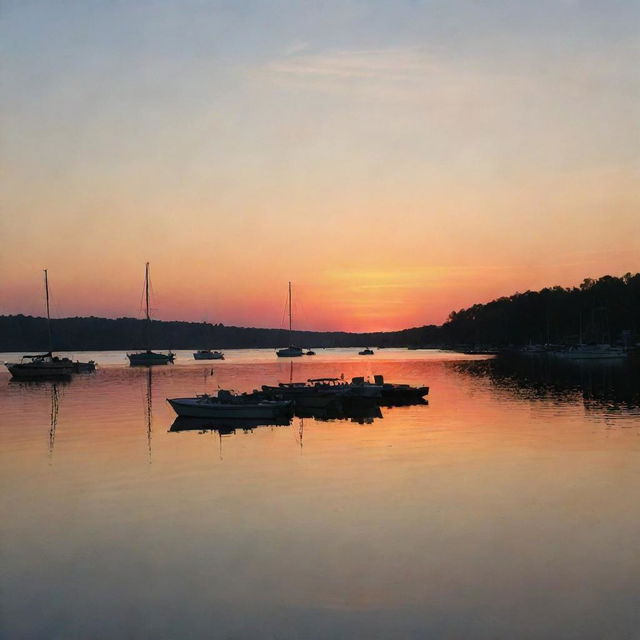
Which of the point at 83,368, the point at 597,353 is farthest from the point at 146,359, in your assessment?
the point at 597,353

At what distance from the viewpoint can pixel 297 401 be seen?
65312 millimetres

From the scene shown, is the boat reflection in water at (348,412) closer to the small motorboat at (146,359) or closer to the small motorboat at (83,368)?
the small motorboat at (83,368)

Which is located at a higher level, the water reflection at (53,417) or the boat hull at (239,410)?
the boat hull at (239,410)

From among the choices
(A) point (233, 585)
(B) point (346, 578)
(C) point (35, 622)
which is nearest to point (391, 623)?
(B) point (346, 578)

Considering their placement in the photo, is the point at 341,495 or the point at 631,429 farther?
the point at 631,429

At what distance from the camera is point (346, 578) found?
62.7ft

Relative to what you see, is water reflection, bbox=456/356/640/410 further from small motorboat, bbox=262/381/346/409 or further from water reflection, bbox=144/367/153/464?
water reflection, bbox=144/367/153/464

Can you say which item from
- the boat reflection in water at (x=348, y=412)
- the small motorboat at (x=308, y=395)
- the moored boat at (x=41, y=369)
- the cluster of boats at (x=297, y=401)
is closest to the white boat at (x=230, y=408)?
the cluster of boats at (x=297, y=401)

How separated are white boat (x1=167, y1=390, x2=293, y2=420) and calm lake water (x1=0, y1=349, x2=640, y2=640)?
650 centimetres

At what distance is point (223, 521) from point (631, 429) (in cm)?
3309

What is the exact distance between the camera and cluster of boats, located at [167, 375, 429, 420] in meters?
54.5

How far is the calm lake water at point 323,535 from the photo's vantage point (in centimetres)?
1673

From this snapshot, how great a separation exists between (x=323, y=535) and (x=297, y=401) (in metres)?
42.2

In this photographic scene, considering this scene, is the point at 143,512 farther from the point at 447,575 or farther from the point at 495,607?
the point at 495,607
